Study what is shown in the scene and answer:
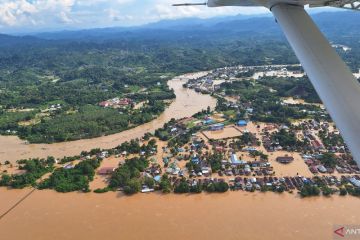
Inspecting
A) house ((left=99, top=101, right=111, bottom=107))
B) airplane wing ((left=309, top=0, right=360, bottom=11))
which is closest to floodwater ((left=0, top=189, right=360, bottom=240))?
airplane wing ((left=309, top=0, right=360, bottom=11))

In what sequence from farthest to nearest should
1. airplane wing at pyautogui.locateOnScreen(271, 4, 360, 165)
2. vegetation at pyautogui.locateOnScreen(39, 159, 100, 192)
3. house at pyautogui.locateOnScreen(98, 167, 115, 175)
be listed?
house at pyautogui.locateOnScreen(98, 167, 115, 175) < vegetation at pyautogui.locateOnScreen(39, 159, 100, 192) < airplane wing at pyautogui.locateOnScreen(271, 4, 360, 165)

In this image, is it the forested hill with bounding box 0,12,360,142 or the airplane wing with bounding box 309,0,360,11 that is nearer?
the airplane wing with bounding box 309,0,360,11

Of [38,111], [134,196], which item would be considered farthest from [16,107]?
[134,196]

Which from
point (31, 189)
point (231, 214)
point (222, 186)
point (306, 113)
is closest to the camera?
point (231, 214)

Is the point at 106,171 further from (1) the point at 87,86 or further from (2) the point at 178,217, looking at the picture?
(1) the point at 87,86

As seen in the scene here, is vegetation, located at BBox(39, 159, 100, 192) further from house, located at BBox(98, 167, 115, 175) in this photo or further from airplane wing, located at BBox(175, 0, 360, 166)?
airplane wing, located at BBox(175, 0, 360, 166)

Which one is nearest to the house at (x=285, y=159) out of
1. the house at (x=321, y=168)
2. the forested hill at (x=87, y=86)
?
the house at (x=321, y=168)

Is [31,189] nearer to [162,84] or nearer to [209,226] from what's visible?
[209,226]

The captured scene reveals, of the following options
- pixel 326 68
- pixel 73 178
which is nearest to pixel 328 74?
pixel 326 68
